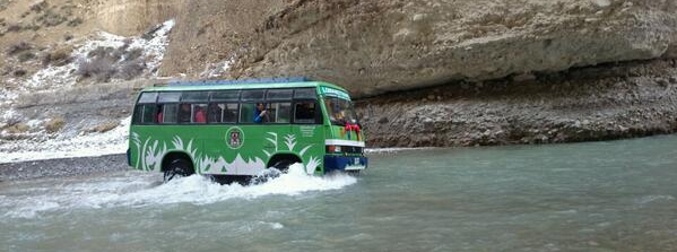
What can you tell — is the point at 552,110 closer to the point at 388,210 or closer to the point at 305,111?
the point at 305,111

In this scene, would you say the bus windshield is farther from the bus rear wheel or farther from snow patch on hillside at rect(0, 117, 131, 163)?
snow patch on hillside at rect(0, 117, 131, 163)

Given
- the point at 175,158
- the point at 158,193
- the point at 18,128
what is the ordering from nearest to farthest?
the point at 158,193 → the point at 175,158 → the point at 18,128

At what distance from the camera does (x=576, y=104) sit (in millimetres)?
20906

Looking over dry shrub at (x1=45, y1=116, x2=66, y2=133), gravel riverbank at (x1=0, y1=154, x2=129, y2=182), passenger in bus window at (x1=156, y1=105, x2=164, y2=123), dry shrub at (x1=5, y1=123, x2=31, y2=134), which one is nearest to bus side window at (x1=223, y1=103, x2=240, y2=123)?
passenger in bus window at (x1=156, y1=105, x2=164, y2=123)

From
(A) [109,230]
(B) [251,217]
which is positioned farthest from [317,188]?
(A) [109,230]

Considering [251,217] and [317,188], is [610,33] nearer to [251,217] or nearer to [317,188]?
[317,188]

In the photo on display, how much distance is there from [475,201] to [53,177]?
15.0m

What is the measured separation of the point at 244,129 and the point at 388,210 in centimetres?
531

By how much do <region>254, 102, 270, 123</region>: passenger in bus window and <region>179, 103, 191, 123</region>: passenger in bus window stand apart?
1.70 m

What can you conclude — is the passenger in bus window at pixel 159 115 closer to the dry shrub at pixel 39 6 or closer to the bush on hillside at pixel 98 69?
the bush on hillside at pixel 98 69

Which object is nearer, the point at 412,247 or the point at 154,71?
the point at 412,247

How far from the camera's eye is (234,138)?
13.8 m

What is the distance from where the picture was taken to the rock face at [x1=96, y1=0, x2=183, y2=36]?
50.0 meters

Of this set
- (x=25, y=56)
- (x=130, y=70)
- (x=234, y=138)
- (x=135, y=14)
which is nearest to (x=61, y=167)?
(x=234, y=138)
